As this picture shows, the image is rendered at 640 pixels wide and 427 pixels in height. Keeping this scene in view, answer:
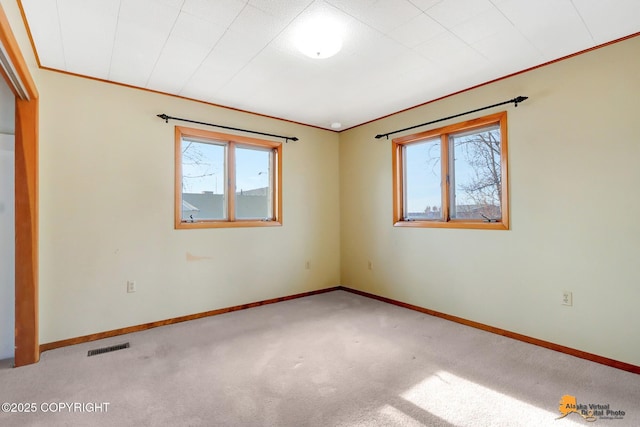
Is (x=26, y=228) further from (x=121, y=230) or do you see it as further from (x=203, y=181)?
(x=203, y=181)

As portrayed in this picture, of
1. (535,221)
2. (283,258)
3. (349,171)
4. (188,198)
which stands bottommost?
(283,258)

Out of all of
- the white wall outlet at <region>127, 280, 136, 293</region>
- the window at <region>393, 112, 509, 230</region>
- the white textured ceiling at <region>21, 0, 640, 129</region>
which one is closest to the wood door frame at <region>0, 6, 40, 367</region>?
the white textured ceiling at <region>21, 0, 640, 129</region>

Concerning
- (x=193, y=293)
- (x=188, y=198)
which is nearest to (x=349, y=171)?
(x=188, y=198)

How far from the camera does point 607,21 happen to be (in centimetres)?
210

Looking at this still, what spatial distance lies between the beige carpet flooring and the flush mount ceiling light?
243cm

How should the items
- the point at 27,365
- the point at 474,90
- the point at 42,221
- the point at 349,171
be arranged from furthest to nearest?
the point at 349,171 → the point at 474,90 → the point at 42,221 → the point at 27,365

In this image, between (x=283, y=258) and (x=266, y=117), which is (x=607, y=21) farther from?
(x=283, y=258)

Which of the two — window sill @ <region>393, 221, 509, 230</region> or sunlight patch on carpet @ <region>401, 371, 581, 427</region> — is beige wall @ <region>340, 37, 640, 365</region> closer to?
window sill @ <region>393, 221, 509, 230</region>

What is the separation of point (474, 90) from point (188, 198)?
3351mm

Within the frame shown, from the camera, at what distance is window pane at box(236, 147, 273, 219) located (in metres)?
4.01

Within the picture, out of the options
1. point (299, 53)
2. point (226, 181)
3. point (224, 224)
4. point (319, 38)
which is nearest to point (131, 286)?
point (224, 224)

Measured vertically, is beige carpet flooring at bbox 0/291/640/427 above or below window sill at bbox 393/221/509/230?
below

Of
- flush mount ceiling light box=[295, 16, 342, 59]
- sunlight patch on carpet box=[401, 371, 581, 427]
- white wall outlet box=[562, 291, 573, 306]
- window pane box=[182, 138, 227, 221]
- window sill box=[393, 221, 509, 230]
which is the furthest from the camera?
window pane box=[182, 138, 227, 221]

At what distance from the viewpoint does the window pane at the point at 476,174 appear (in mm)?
3170
